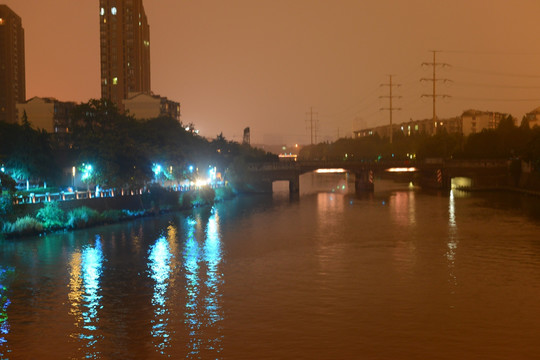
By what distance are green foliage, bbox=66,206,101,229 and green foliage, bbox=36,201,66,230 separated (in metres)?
0.68

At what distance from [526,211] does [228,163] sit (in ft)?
176

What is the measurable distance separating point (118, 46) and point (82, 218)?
148 m

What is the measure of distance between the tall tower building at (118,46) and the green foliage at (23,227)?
145413mm

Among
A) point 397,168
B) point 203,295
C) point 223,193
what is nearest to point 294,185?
point 223,193

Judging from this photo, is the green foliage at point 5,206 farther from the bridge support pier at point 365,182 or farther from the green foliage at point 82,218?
the bridge support pier at point 365,182

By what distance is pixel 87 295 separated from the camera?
3009 centimetres

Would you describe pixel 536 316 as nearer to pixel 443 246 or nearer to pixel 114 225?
pixel 443 246

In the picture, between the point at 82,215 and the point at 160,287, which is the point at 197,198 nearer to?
the point at 82,215

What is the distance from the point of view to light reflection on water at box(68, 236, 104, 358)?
23328mm

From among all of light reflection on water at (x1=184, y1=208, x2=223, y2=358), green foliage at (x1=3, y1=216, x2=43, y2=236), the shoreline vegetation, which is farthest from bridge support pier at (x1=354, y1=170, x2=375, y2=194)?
green foliage at (x1=3, y1=216, x2=43, y2=236)

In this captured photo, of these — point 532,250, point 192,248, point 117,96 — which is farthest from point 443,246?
point 117,96

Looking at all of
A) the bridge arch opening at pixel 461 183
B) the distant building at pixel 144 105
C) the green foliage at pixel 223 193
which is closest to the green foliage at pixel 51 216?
the green foliage at pixel 223 193

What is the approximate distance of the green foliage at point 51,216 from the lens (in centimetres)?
4988

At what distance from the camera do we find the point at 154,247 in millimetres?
45156
